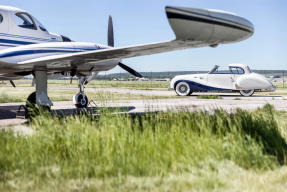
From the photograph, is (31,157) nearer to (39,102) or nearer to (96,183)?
(96,183)

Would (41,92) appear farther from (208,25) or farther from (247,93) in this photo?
(247,93)

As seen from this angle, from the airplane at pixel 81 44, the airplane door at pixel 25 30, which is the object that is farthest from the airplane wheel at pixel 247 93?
the airplane door at pixel 25 30

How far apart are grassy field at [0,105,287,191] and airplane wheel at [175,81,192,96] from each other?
1560 centimetres

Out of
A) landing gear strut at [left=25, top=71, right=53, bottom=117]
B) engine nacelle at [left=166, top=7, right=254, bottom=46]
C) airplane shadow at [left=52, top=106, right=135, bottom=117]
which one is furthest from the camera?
landing gear strut at [left=25, top=71, right=53, bottom=117]

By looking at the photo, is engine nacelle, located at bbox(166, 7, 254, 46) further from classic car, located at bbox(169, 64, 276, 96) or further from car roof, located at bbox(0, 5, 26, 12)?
classic car, located at bbox(169, 64, 276, 96)

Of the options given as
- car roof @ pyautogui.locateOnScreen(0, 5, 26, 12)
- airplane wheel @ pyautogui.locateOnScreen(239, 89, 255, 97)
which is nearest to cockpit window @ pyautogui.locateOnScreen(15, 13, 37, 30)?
car roof @ pyautogui.locateOnScreen(0, 5, 26, 12)

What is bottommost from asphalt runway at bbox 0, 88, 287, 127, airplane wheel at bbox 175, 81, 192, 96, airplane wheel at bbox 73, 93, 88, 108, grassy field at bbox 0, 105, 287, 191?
grassy field at bbox 0, 105, 287, 191

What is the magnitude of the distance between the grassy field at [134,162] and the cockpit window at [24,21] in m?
4.64

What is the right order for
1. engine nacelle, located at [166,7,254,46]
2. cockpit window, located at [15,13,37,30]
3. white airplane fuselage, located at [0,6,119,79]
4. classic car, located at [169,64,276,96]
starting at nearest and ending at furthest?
engine nacelle, located at [166,7,254,46]
white airplane fuselage, located at [0,6,119,79]
cockpit window, located at [15,13,37,30]
classic car, located at [169,64,276,96]

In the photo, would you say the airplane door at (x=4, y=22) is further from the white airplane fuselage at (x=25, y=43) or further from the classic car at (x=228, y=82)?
the classic car at (x=228, y=82)

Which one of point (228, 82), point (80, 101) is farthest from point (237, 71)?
point (80, 101)

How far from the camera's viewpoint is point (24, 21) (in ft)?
27.9

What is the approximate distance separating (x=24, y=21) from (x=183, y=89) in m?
13.7

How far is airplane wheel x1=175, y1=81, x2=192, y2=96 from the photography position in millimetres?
20327
